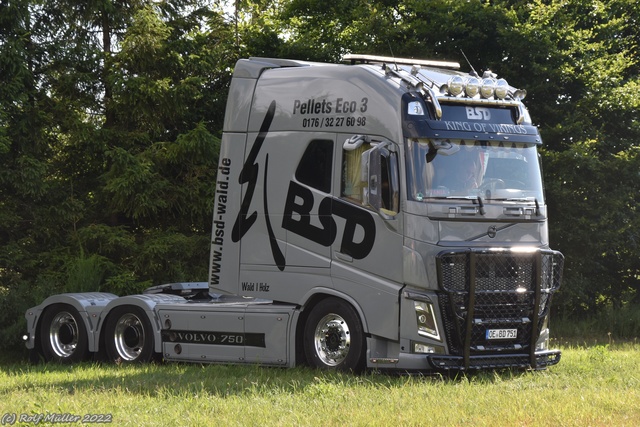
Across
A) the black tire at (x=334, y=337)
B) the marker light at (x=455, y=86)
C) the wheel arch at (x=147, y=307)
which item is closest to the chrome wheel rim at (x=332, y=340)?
the black tire at (x=334, y=337)

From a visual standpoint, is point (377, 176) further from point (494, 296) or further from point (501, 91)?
point (501, 91)

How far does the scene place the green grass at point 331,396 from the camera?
919cm

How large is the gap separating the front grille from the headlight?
0.45 feet

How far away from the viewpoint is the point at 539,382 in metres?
11.9

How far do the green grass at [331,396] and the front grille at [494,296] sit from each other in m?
0.39

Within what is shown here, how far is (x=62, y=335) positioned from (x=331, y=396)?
751cm

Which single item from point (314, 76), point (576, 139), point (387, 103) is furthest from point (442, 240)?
point (576, 139)

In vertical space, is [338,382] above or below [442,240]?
below

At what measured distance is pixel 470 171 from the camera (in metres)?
12.7

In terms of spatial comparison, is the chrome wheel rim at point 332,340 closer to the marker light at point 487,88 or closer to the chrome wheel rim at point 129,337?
the marker light at point 487,88

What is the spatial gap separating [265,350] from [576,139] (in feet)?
43.0

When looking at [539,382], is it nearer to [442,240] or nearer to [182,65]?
[442,240]

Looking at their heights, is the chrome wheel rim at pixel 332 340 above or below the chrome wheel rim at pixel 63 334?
above

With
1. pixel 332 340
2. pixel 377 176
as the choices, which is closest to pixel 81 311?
pixel 332 340
